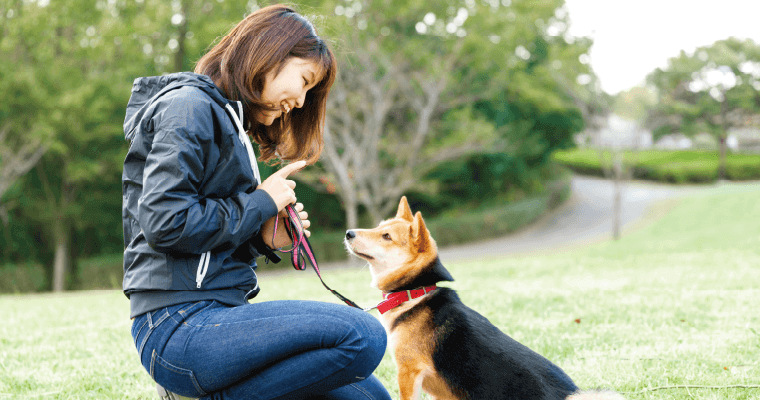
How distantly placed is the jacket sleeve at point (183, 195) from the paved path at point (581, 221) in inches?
647

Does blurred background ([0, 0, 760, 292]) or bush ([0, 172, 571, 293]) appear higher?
blurred background ([0, 0, 760, 292])

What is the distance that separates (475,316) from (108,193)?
21083mm

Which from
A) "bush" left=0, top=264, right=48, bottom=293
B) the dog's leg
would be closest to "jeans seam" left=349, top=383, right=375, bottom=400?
the dog's leg

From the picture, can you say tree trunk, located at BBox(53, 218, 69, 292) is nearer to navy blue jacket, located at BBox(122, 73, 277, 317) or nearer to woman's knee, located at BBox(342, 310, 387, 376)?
navy blue jacket, located at BBox(122, 73, 277, 317)

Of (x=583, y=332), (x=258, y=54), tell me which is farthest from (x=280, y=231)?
(x=583, y=332)

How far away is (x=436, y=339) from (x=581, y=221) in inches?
1143

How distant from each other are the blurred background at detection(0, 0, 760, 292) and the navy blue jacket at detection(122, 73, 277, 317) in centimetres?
1150

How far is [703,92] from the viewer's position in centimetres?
2242

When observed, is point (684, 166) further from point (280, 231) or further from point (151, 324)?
point (151, 324)

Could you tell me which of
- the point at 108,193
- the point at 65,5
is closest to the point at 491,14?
the point at 65,5

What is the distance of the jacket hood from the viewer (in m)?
2.22

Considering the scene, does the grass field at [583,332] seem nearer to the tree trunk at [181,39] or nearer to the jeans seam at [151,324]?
the jeans seam at [151,324]

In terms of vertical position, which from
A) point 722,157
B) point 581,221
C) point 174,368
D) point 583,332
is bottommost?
point 581,221

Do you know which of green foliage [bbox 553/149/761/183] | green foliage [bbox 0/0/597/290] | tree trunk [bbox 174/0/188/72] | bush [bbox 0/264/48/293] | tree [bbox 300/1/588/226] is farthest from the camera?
green foliage [bbox 553/149/761/183]
